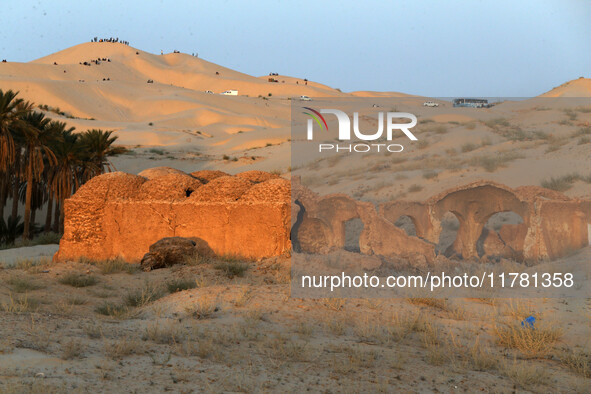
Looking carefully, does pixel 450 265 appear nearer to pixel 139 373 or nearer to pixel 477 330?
pixel 477 330

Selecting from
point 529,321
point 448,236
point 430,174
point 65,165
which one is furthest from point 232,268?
point 65,165

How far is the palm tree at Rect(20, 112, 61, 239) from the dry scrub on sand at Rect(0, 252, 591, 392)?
46.8 feet

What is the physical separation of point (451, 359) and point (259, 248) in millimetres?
6533

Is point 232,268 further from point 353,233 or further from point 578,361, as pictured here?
point 353,233

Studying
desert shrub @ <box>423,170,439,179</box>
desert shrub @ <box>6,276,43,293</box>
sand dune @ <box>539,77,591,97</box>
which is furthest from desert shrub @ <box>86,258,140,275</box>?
sand dune @ <box>539,77,591,97</box>

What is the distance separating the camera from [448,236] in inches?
693

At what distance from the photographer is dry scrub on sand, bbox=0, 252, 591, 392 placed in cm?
528

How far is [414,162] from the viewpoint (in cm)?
2658

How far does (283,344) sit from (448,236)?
12.1 meters

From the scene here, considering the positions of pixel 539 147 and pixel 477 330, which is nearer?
pixel 477 330

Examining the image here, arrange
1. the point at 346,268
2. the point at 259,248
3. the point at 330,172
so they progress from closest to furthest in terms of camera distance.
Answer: the point at 346,268
the point at 259,248
the point at 330,172

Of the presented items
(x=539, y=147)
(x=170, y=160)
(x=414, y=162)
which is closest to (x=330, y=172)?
(x=414, y=162)

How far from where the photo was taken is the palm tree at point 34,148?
2272 cm

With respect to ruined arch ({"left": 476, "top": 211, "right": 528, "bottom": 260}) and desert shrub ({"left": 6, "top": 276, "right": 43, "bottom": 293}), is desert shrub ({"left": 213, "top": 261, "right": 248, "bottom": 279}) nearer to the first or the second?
desert shrub ({"left": 6, "top": 276, "right": 43, "bottom": 293})
